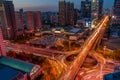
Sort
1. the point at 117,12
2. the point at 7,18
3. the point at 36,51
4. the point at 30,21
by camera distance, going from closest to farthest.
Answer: the point at 36,51 < the point at 7,18 < the point at 30,21 < the point at 117,12

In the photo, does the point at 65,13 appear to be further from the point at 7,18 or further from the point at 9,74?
the point at 9,74

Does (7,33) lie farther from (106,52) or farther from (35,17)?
(106,52)

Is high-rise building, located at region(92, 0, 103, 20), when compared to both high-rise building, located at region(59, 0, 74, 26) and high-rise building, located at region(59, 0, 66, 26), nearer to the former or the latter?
high-rise building, located at region(59, 0, 74, 26)

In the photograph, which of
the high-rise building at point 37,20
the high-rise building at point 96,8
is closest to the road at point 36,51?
the high-rise building at point 37,20

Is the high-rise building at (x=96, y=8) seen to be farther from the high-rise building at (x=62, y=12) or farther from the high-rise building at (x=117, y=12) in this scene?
the high-rise building at (x=62, y=12)

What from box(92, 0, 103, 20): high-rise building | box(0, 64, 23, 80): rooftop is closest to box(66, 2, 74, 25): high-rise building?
box(92, 0, 103, 20): high-rise building

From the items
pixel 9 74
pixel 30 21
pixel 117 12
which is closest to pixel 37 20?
pixel 30 21
